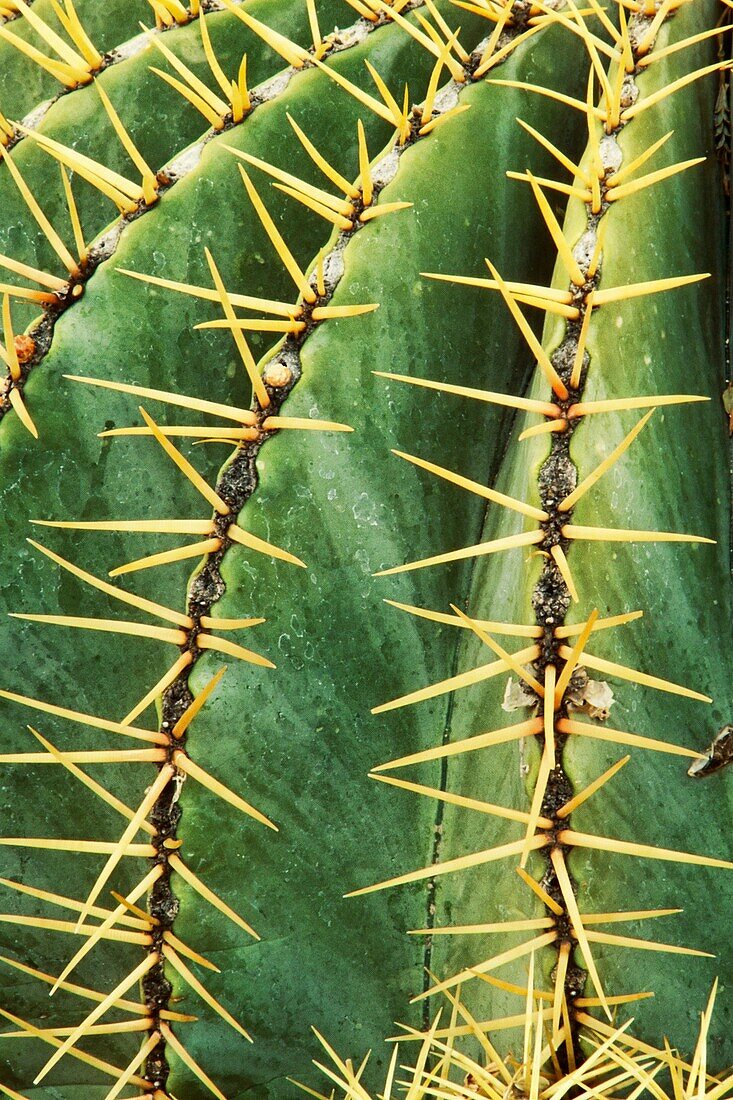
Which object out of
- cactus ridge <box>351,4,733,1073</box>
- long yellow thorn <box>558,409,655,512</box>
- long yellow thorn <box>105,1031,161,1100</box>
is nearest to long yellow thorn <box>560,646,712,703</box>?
cactus ridge <box>351,4,733,1073</box>

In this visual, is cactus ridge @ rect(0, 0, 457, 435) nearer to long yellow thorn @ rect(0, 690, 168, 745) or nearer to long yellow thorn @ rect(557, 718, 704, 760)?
long yellow thorn @ rect(0, 690, 168, 745)

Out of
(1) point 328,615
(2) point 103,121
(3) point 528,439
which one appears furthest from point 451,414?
(2) point 103,121

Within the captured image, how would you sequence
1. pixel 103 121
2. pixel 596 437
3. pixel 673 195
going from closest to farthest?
pixel 596 437 → pixel 673 195 → pixel 103 121

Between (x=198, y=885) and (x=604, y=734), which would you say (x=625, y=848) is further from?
(x=198, y=885)

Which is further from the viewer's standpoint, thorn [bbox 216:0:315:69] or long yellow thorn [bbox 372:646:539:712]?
thorn [bbox 216:0:315:69]

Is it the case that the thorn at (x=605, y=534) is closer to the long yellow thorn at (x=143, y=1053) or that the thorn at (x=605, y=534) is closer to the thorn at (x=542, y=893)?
the thorn at (x=542, y=893)

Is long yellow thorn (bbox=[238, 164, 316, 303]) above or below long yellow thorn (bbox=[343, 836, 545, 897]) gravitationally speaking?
above

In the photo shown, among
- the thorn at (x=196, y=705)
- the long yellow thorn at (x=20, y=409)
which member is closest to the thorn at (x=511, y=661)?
the thorn at (x=196, y=705)

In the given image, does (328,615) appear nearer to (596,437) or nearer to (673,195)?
(596,437)
